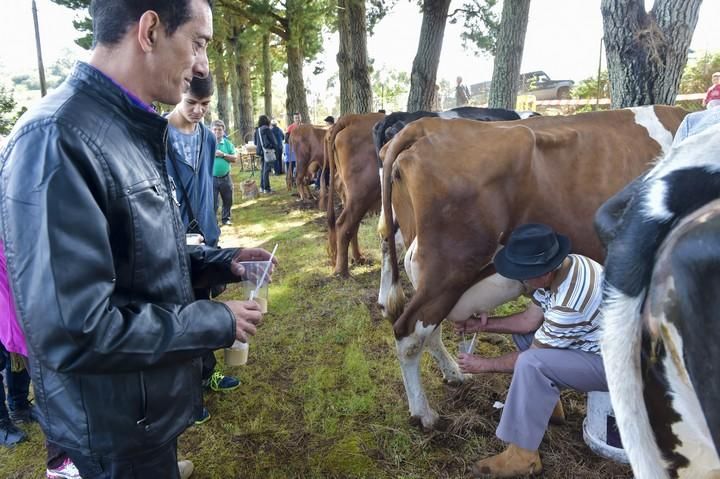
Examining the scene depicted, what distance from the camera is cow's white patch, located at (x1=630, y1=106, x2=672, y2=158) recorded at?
317 centimetres

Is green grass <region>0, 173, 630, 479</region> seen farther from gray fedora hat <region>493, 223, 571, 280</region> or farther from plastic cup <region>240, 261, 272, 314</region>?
plastic cup <region>240, 261, 272, 314</region>

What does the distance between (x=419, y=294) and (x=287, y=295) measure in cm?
268

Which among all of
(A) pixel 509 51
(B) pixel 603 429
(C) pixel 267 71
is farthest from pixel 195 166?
(C) pixel 267 71

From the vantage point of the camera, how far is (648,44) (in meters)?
3.94

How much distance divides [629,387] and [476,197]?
1.83 m

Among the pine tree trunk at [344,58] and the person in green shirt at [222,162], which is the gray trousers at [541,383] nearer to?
the person in green shirt at [222,162]

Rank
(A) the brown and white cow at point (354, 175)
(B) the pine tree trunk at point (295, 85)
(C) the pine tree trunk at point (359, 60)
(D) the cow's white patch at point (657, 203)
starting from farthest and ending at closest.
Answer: (B) the pine tree trunk at point (295, 85) < (C) the pine tree trunk at point (359, 60) < (A) the brown and white cow at point (354, 175) < (D) the cow's white patch at point (657, 203)

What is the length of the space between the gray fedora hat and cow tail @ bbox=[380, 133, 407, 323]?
3.44 ft

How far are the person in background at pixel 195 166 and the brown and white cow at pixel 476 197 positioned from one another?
127 cm

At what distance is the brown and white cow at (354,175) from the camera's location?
213 inches

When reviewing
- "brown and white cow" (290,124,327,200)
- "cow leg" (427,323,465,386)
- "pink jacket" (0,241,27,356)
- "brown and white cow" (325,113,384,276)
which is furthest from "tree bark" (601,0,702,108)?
"brown and white cow" (290,124,327,200)

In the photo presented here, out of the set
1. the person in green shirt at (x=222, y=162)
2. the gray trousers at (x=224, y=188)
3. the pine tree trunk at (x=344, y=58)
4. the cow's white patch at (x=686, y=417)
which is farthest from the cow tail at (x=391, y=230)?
the pine tree trunk at (x=344, y=58)

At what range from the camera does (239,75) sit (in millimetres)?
19266

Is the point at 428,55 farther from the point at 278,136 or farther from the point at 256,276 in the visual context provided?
the point at 256,276
